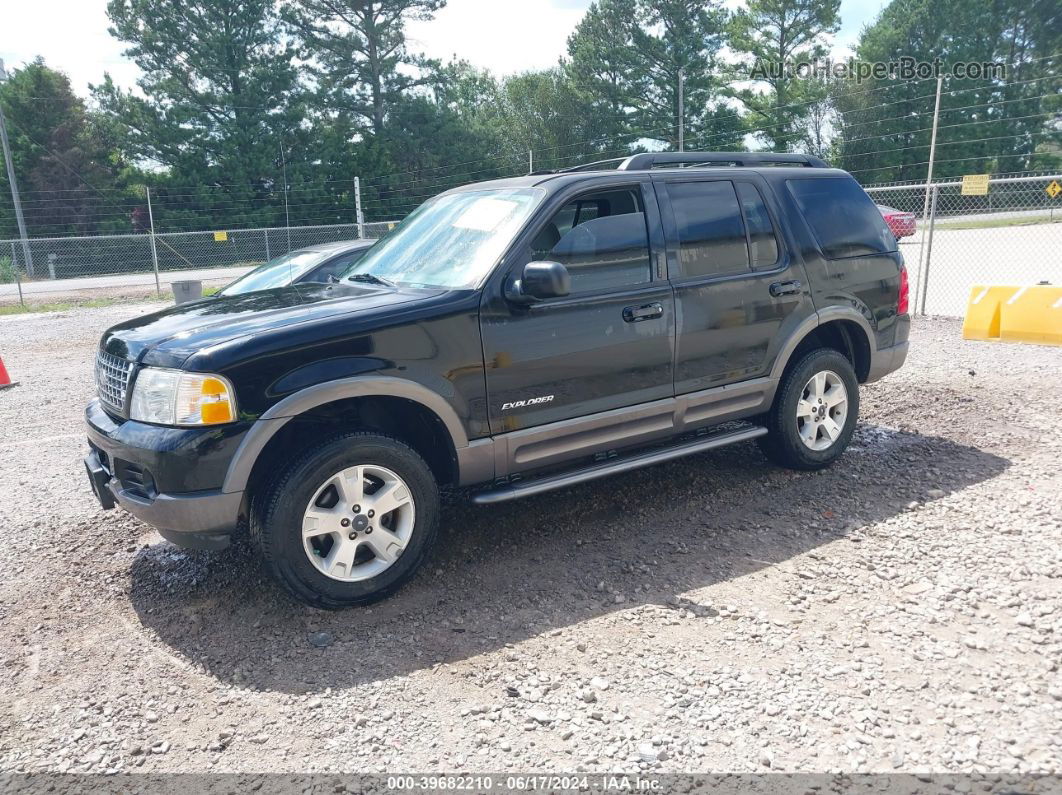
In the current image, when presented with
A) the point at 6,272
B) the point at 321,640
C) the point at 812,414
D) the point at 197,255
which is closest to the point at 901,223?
the point at 812,414

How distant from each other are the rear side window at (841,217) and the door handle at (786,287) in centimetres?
36

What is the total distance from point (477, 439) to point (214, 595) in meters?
1.51

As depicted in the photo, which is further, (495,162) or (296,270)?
(495,162)

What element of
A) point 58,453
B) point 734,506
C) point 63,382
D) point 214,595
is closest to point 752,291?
point 734,506

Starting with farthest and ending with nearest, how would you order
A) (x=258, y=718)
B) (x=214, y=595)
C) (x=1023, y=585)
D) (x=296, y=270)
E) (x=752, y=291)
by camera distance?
(x=296, y=270) → (x=752, y=291) → (x=214, y=595) → (x=1023, y=585) → (x=258, y=718)

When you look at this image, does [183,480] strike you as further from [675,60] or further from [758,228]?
[675,60]

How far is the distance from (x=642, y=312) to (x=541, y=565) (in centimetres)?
146

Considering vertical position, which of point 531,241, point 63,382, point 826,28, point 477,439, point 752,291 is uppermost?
point 826,28

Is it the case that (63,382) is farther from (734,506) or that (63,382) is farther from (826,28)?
(826,28)

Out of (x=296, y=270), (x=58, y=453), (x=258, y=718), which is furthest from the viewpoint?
(x=296, y=270)

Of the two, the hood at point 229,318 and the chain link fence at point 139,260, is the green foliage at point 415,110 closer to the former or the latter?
the chain link fence at point 139,260

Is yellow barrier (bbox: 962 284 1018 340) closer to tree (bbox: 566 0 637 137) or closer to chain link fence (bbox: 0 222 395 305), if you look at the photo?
chain link fence (bbox: 0 222 395 305)

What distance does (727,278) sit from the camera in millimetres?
4816

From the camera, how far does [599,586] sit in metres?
4.00
